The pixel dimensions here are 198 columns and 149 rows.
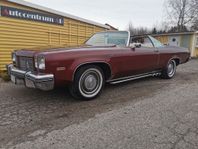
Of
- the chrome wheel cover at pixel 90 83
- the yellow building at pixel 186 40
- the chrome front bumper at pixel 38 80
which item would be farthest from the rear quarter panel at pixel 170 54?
the yellow building at pixel 186 40

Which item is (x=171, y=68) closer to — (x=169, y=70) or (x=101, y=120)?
(x=169, y=70)

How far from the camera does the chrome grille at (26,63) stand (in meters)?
3.65

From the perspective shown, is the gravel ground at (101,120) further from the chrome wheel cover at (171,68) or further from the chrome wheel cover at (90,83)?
the chrome wheel cover at (171,68)

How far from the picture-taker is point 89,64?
12.8ft

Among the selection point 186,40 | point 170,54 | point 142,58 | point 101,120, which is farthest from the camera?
point 186,40

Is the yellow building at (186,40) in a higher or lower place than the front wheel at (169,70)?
higher

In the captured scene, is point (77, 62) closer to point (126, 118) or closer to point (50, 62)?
point (50, 62)

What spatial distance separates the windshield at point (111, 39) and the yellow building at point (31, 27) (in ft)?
14.0

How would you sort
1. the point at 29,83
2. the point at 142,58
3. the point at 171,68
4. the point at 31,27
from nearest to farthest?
the point at 29,83
the point at 142,58
the point at 171,68
the point at 31,27

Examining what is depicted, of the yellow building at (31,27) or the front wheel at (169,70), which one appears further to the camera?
the yellow building at (31,27)

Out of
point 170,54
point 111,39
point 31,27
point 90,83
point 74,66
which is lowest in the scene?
point 90,83

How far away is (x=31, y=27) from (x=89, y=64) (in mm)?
5768

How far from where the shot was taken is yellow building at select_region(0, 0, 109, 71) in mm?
7688

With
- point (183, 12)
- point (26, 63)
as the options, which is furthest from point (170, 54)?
point (183, 12)
